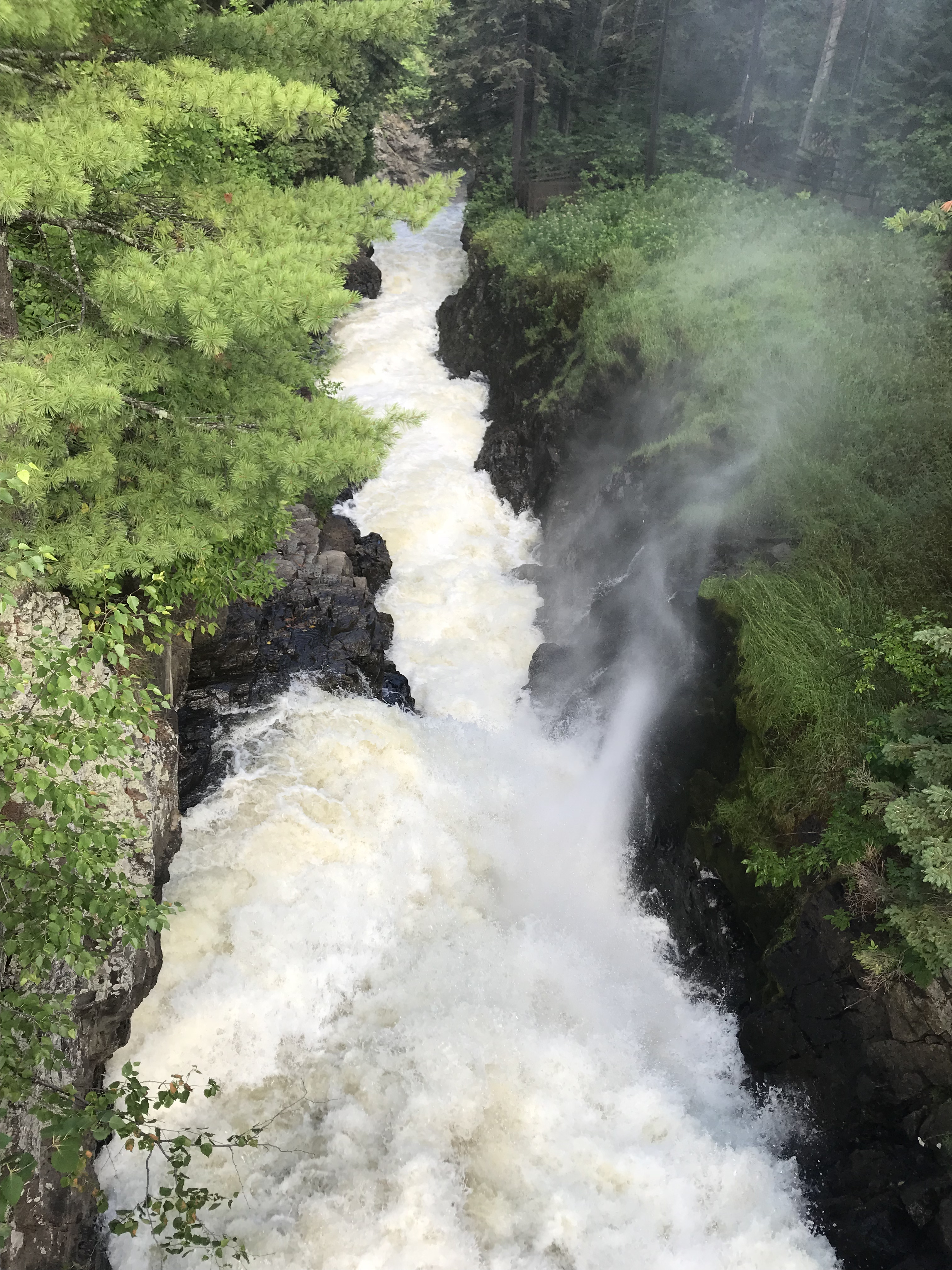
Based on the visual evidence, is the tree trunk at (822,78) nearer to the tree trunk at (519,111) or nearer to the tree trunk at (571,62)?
the tree trunk at (571,62)

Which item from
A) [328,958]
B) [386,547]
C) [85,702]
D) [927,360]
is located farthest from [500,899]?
[927,360]

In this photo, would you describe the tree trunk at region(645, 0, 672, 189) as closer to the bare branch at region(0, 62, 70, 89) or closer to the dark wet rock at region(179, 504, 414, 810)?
the dark wet rock at region(179, 504, 414, 810)

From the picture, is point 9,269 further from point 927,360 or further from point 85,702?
point 927,360

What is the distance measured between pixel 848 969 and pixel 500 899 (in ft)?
12.7

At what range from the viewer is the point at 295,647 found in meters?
11.3

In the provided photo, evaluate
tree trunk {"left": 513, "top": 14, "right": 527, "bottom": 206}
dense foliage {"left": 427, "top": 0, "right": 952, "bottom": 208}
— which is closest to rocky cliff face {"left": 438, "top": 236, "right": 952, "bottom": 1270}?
tree trunk {"left": 513, "top": 14, "right": 527, "bottom": 206}

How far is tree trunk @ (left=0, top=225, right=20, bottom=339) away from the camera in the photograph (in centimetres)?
577

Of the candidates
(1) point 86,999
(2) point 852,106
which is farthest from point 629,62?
(1) point 86,999

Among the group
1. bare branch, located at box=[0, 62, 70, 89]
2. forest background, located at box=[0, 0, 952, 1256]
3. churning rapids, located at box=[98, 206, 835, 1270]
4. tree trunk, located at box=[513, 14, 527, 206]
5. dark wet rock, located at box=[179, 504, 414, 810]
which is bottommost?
churning rapids, located at box=[98, 206, 835, 1270]

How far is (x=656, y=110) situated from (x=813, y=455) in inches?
615

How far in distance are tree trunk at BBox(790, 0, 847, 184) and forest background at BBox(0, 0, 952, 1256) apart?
38.7 feet

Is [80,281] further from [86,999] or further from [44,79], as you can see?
[86,999]

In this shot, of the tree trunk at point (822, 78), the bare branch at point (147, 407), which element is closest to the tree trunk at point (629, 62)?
the tree trunk at point (822, 78)

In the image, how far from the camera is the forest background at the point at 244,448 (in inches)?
167
